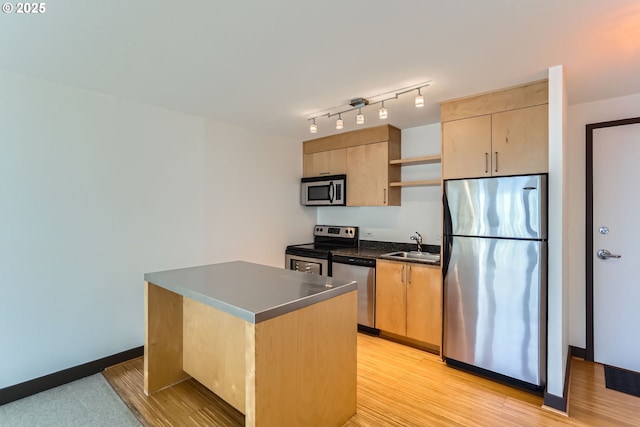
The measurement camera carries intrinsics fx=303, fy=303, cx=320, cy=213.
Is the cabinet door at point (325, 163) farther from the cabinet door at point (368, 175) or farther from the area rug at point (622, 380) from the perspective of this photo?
the area rug at point (622, 380)

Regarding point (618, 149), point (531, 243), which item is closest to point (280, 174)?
point (531, 243)

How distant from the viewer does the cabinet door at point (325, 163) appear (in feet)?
13.0

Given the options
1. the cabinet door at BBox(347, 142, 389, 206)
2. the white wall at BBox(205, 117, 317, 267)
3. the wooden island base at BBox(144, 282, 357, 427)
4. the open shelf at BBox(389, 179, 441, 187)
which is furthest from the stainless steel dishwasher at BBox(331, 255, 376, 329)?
the wooden island base at BBox(144, 282, 357, 427)

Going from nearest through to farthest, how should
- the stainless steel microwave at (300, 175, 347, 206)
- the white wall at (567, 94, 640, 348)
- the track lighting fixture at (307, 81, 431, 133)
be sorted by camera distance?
the track lighting fixture at (307, 81, 431, 133) → the white wall at (567, 94, 640, 348) → the stainless steel microwave at (300, 175, 347, 206)

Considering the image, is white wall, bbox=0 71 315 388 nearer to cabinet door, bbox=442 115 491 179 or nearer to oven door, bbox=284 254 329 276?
oven door, bbox=284 254 329 276

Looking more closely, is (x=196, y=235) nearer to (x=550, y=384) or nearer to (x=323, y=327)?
(x=323, y=327)

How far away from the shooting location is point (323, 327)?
1715 mm

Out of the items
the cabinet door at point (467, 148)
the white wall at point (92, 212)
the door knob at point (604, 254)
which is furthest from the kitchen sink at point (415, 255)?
the white wall at point (92, 212)

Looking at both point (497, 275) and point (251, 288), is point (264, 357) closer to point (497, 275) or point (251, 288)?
point (251, 288)

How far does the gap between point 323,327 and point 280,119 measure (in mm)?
2393

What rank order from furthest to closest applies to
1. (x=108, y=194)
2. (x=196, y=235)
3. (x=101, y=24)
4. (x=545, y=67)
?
(x=196, y=235) < (x=108, y=194) < (x=545, y=67) < (x=101, y=24)

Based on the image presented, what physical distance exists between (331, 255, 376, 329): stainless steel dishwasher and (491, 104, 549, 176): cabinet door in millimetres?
1545

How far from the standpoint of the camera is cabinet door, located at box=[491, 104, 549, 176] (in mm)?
2287

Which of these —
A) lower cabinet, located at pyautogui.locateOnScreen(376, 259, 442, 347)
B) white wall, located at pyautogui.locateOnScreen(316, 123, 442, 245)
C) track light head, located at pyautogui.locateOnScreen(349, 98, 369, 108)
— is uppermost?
track light head, located at pyautogui.locateOnScreen(349, 98, 369, 108)
